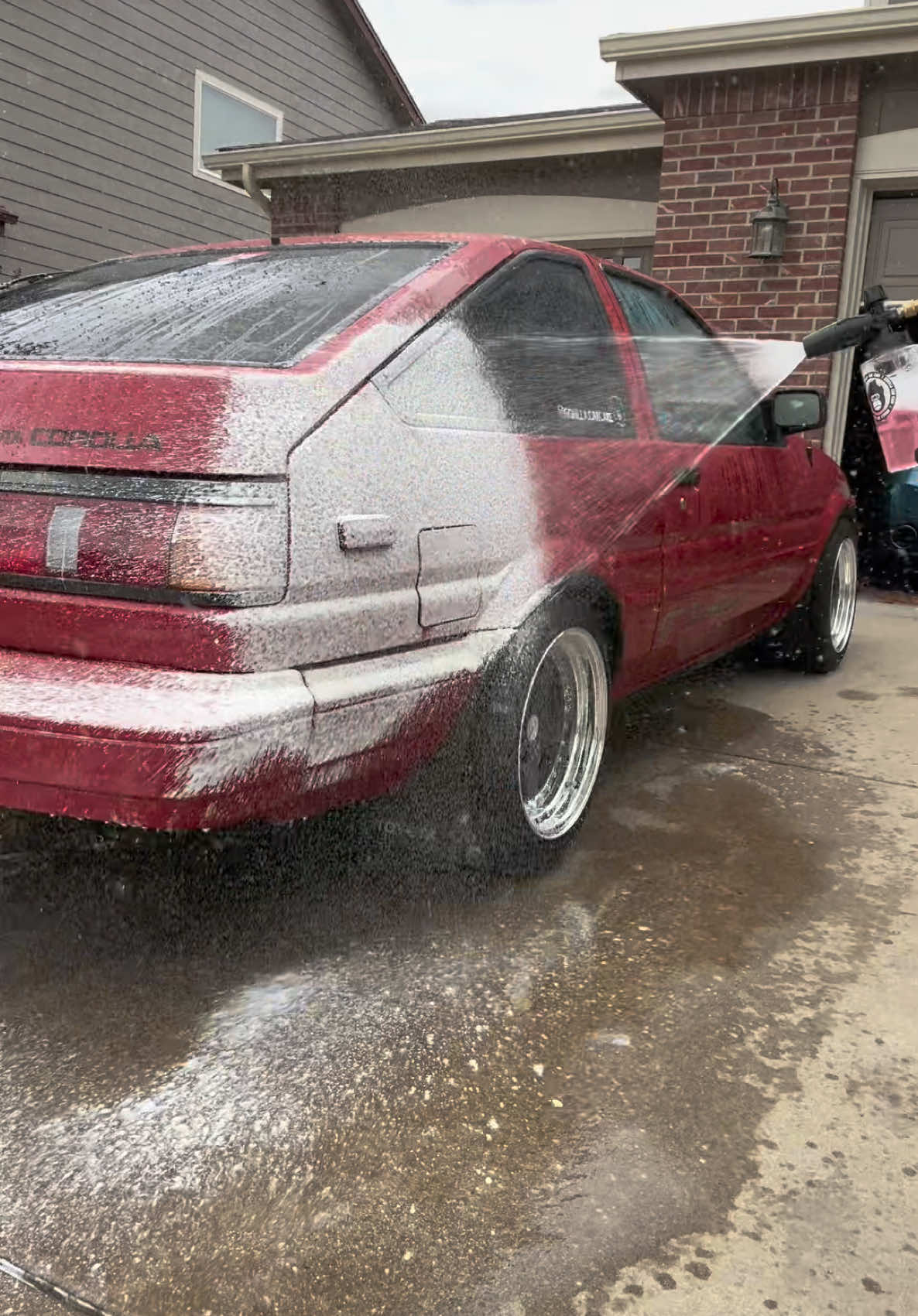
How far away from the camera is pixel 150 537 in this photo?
1998 mm

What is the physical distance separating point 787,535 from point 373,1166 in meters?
3.14

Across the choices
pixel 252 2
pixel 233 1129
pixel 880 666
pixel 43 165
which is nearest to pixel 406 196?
pixel 43 165

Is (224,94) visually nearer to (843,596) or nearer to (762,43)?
→ (762,43)

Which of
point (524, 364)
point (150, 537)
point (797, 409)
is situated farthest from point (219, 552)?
point (797, 409)

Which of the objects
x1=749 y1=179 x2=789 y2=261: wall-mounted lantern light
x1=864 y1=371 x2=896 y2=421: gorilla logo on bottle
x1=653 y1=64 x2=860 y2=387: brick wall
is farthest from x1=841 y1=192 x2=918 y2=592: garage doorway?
x1=864 y1=371 x2=896 y2=421: gorilla logo on bottle

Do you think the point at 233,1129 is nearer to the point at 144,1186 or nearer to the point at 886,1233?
the point at 144,1186

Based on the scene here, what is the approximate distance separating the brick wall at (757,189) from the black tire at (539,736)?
201 inches

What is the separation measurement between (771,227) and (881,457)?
1676 mm

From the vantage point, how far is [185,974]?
2410 millimetres

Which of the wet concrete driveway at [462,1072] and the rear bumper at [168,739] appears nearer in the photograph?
the wet concrete driveway at [462,1072]

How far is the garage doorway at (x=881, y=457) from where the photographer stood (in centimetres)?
730

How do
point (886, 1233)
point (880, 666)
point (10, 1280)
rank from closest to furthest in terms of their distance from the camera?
1. point (10, 1280)
2. point (886, 1233)
3. point (880, 666)

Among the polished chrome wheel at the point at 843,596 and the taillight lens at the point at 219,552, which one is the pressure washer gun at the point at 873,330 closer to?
the polished chrome wheel at the point at 843,596

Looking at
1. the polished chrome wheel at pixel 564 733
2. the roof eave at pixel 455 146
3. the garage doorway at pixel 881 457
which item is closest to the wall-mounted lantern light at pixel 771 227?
the garage doorway at pixel 881 457
